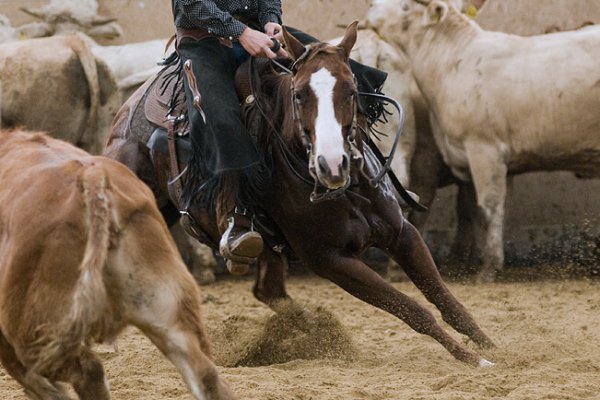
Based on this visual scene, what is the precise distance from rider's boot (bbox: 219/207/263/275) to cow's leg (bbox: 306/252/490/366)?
1.03 ft

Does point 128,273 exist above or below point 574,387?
above

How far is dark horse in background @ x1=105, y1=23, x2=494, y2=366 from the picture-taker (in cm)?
Result: 515

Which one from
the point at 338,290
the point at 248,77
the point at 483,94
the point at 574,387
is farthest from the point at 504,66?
the point at 574,387

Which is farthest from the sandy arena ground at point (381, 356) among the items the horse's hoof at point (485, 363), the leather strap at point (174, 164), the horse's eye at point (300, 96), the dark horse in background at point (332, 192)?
the horse's eye at point (300, 96)

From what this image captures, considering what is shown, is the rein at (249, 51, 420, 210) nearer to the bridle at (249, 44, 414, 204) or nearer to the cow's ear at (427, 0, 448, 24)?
the bridle at (249, 44, 414, 204)

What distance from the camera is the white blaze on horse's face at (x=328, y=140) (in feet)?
16.2

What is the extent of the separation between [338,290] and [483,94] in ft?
6.19

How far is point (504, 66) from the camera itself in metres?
9.09

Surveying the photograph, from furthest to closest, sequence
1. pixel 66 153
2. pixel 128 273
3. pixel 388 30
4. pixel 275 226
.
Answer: pixel 388 30
pixel 275 226
pixel 66 153
pixel 128 273

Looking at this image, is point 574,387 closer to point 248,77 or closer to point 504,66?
point 248,77

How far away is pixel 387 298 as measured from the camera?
18.1ft

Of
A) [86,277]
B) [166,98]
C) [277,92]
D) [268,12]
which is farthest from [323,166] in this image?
[166,98]

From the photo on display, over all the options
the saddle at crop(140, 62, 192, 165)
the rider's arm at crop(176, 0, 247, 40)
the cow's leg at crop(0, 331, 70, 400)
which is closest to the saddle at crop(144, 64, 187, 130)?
the saddle at crop(140, 62, 192, 165)

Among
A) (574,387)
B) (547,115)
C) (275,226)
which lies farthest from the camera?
A: (547,115)
